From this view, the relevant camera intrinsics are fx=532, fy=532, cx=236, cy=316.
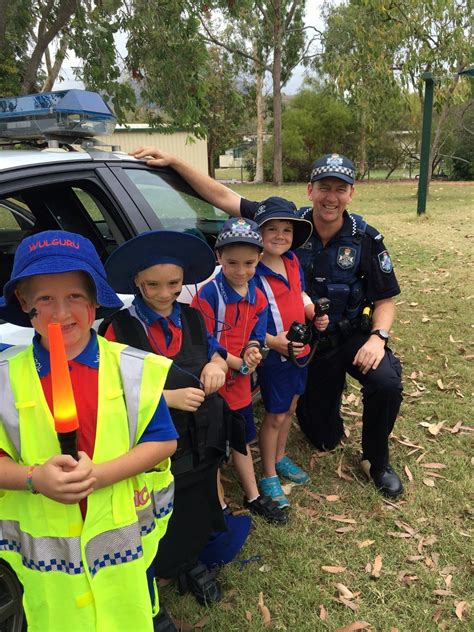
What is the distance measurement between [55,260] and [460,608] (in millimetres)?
2104

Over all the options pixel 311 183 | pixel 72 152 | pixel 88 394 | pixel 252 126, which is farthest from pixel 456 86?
pixel 252 126

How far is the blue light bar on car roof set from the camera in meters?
2.42

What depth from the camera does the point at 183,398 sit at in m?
1.68

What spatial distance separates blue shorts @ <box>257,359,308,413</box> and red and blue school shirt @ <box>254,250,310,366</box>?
0.04m

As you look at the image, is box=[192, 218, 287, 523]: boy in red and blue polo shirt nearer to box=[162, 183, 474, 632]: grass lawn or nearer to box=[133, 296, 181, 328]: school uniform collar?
box=[133, 296, 181, 328]: school uniform collar

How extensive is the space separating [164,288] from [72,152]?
976 millimetres

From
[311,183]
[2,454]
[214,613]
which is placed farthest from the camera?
[311,183]

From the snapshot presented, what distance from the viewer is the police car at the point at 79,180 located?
209 cm

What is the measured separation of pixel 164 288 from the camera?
183cm

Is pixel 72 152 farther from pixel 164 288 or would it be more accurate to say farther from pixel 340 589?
pixel 340 589

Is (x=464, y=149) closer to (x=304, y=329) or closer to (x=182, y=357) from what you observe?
(x=304, y=329)

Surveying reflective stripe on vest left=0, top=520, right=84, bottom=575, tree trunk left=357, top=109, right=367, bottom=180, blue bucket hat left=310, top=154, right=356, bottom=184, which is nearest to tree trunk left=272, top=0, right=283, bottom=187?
tree trunk left=357, top=109, right=367, bottom=180

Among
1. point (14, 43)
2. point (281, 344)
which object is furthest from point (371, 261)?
point (14, 43)

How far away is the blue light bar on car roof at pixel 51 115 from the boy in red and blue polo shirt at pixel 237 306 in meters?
0.87
